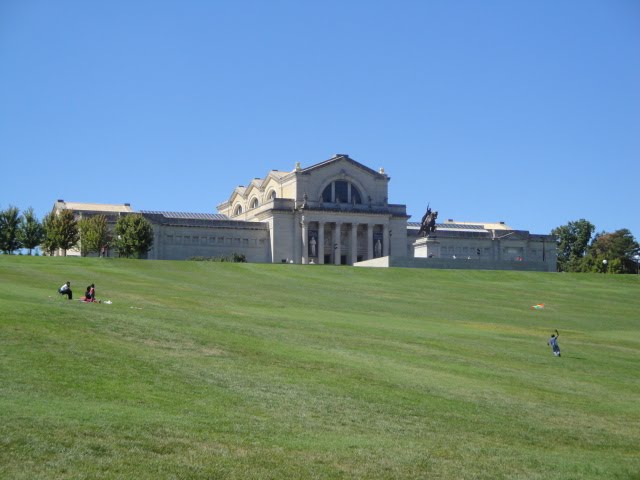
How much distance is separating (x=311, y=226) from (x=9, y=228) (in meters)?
42.1

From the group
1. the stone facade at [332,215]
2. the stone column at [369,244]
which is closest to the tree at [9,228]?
the stone facade at [332,215]

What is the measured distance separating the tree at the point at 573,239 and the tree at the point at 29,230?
97.6m

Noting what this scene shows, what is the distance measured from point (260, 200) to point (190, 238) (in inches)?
806

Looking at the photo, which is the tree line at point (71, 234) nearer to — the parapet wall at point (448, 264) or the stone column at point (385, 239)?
the parapet wall at point (448, 264)

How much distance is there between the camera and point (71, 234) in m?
105

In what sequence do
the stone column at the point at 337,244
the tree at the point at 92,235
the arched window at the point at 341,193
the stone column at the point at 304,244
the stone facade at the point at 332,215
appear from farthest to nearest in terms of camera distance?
the arched window at the point at 341,193, the stone column at the point at 337,244, the stone facade at the point at 332,215, the stone column at the point at 304,244, the tree at the point at 92,235

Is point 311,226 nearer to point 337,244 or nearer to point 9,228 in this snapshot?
point 337,244

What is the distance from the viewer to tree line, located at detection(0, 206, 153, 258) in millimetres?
102387

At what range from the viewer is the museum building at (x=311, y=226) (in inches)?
4936

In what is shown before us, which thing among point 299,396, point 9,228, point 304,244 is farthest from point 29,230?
point 299,396

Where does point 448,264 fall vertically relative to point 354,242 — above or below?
below

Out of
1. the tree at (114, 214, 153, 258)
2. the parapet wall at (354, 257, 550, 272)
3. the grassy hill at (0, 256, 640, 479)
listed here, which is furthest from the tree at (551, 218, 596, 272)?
the grassy hill at (0, 256, 640, 479)

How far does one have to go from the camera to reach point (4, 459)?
1438cm

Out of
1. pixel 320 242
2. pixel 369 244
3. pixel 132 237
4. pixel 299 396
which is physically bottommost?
pixel 299 396
